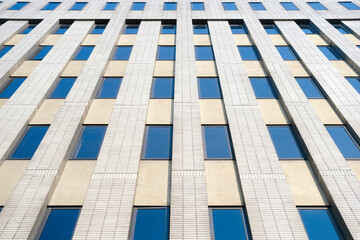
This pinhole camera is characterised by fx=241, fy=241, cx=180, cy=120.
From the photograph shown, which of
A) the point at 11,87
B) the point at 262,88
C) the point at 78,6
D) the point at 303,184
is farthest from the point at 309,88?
the point at 78,6

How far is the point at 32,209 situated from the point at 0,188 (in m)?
2.23

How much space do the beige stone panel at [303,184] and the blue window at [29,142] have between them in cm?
1181

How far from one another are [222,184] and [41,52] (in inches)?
668

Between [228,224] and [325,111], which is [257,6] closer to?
[325,111]

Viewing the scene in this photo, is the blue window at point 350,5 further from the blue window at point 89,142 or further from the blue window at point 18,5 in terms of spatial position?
the blue window at point 18,5

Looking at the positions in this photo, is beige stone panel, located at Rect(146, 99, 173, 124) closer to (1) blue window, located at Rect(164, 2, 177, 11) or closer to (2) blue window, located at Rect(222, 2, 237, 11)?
(1) blue window, located at Rect(164, 2, 177, 11)

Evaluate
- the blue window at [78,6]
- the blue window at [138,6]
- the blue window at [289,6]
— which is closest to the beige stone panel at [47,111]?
the blue window at [138,6]

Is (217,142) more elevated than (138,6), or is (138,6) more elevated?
(138,6)

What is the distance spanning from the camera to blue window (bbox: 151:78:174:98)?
1461cm

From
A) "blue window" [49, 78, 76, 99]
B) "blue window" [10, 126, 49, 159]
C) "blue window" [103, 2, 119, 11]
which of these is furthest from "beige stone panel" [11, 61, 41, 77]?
"blue window" [103, 2, 119, 11]

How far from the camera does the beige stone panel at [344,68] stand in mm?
16312

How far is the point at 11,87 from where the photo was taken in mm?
15203

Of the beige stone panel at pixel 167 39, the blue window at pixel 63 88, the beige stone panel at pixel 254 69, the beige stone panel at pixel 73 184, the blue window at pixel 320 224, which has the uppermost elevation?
the beige stone panel at pixel 167 39

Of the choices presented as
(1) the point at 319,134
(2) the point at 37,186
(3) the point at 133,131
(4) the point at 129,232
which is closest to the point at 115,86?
(3) the point at 133,131
